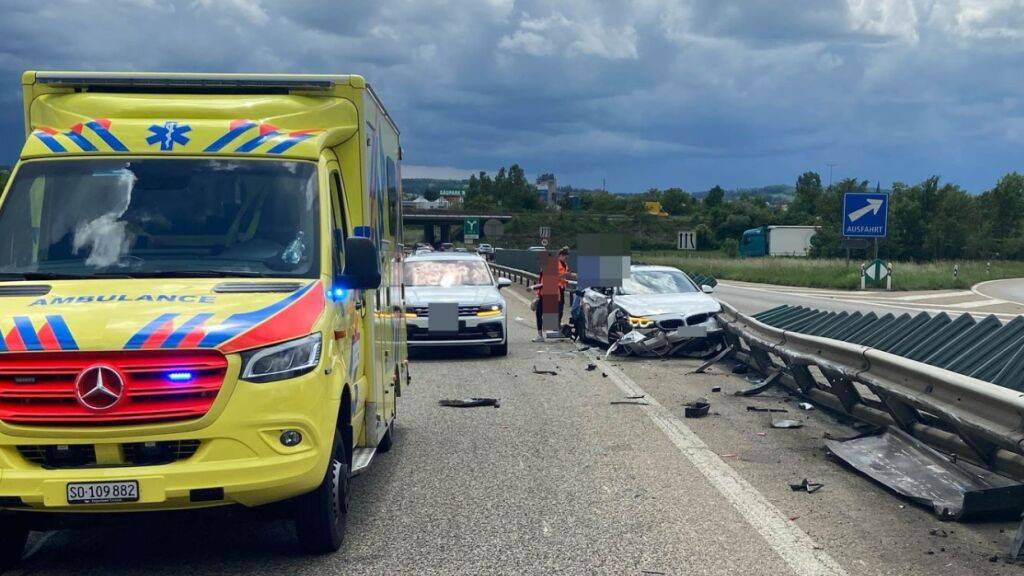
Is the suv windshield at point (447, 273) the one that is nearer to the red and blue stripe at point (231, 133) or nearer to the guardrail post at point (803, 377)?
the guardrail post at point (803, 377)

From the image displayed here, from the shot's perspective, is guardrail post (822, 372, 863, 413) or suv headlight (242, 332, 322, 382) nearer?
suv headlight (242, 332, 322, 382)

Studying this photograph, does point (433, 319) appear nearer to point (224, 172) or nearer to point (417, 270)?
point (417, 270)

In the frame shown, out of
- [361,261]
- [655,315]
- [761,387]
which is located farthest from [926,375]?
[655,315]

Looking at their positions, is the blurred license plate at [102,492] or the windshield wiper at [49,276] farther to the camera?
the windshield wiper at [49,276]

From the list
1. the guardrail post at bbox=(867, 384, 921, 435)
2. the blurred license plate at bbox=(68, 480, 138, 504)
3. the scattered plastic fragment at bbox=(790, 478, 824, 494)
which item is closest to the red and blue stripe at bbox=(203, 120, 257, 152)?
the blurred license plate at bbox=(68, 480, 138, 504)

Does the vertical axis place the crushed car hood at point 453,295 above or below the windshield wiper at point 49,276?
below

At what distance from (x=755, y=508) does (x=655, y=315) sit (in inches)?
360

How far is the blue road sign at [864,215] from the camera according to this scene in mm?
34469

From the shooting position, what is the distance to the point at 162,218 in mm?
5863

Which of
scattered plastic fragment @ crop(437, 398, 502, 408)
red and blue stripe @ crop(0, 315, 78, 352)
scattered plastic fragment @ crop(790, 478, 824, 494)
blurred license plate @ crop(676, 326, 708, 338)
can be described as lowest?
scattered plastic fragment @ crop(437, 398, 502, 408)

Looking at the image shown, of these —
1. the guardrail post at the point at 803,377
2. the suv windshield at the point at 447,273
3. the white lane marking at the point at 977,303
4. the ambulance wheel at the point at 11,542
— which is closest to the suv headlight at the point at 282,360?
the ambulance wheel at the point at 11,542

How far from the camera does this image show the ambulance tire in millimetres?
5410

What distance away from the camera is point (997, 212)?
10244cm

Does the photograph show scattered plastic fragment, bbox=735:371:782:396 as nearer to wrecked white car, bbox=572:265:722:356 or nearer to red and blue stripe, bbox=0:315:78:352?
wrecked white car, bbox=572:265:722:356
